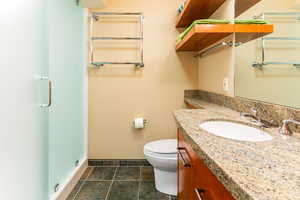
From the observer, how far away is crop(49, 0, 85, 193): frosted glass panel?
145 centimetres

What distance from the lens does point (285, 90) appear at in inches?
38.7

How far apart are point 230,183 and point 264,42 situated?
1.09 metres

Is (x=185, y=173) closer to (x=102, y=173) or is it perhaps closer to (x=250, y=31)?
(x=250, y=31)

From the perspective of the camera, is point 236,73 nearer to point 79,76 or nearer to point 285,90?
point 285,90

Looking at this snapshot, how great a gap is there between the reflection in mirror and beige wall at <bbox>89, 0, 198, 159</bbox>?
0.96 metres

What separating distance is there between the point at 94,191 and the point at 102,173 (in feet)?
1.18

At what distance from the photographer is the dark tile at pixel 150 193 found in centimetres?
169

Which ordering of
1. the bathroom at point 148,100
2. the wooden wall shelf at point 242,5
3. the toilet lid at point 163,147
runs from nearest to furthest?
the bathroom at point 148,100, the wooden wall shelf at point 242,5, the toilet lid at point 163,147

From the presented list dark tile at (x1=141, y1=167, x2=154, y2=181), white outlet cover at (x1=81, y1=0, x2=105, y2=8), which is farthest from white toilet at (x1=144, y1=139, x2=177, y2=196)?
white outlet cover at (x1=81, y1=0, x2=105, y2=8)

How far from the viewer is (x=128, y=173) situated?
2.13 metres

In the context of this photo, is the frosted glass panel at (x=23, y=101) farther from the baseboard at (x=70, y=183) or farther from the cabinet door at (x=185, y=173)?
the cabinet door at (x=185, y=173)

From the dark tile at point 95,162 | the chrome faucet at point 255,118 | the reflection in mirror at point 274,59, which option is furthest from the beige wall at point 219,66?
the dark tile at point 95,162

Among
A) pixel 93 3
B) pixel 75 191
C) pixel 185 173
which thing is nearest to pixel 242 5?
pixel 185 173

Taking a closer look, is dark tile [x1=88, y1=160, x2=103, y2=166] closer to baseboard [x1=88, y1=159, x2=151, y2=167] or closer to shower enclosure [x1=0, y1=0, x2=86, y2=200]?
baseboard [x1=88, y1=159, x2=151, y2=167]
